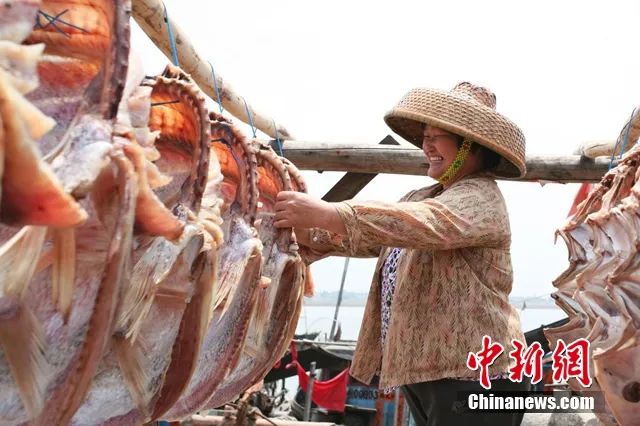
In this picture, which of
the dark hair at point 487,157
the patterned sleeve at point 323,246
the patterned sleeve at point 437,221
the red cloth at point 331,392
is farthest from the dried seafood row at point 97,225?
the red cloth at point 331,392

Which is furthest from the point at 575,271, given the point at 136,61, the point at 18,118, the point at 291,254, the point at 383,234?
the point at 18,118

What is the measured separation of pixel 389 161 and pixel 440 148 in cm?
138

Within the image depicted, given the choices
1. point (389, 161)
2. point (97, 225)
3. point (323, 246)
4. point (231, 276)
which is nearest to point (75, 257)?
point (97, 225)

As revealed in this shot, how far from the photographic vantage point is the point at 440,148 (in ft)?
12.1

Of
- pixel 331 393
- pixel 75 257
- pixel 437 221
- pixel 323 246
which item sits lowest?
pixel 331 393

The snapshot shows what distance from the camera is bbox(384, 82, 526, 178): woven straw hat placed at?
3.55 meters

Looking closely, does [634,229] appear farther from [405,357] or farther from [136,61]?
[136,61]

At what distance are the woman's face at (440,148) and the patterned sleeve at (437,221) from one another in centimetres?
13

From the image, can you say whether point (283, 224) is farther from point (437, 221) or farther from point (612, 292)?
point (612, 292)

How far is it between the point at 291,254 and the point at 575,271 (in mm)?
1037

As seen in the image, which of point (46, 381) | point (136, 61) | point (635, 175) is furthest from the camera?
point (635, 175)

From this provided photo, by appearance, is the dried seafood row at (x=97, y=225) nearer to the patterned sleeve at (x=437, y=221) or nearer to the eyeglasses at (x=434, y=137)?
the patterned sleeve at (x=437, y=221)

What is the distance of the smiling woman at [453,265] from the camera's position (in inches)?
137

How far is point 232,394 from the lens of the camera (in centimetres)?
291
